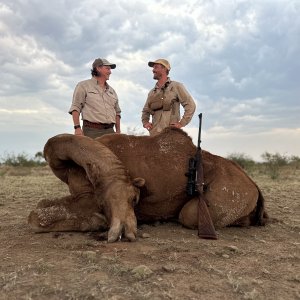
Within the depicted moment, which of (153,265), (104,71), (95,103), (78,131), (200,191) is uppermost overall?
(104,71)

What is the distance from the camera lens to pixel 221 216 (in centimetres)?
500

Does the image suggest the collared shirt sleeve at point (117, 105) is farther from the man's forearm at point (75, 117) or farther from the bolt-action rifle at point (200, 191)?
the bolt-action rifle at point (200, 191)

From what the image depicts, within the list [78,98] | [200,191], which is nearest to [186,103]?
[78,98]

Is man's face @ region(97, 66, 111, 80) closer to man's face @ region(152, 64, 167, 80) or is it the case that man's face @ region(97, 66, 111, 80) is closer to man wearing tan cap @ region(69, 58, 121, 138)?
man wearing tan cap @ region(69, 58, 121, 138)

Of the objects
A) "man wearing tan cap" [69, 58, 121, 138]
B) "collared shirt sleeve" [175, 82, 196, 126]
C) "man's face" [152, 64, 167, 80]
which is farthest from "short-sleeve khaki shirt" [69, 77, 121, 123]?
"collared shirt sleeve" [175, 82, 196, 126]

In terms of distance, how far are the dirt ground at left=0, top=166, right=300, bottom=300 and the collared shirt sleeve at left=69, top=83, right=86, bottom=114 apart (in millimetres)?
2257

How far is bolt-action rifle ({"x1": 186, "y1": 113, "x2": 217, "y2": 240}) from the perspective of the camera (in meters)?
4.65

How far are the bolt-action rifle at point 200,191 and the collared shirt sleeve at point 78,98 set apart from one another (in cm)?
235

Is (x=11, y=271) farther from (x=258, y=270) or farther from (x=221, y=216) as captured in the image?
(x=221, y=216)

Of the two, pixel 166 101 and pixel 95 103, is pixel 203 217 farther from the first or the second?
pixel 95 103

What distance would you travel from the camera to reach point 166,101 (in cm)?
707

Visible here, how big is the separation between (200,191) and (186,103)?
2460 millimetres

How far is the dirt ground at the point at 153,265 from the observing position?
3.02 metres

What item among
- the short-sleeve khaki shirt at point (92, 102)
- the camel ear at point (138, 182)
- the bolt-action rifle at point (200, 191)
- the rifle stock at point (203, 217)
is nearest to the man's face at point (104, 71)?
the short-sleeve khaki shirt at point (92, 102)
